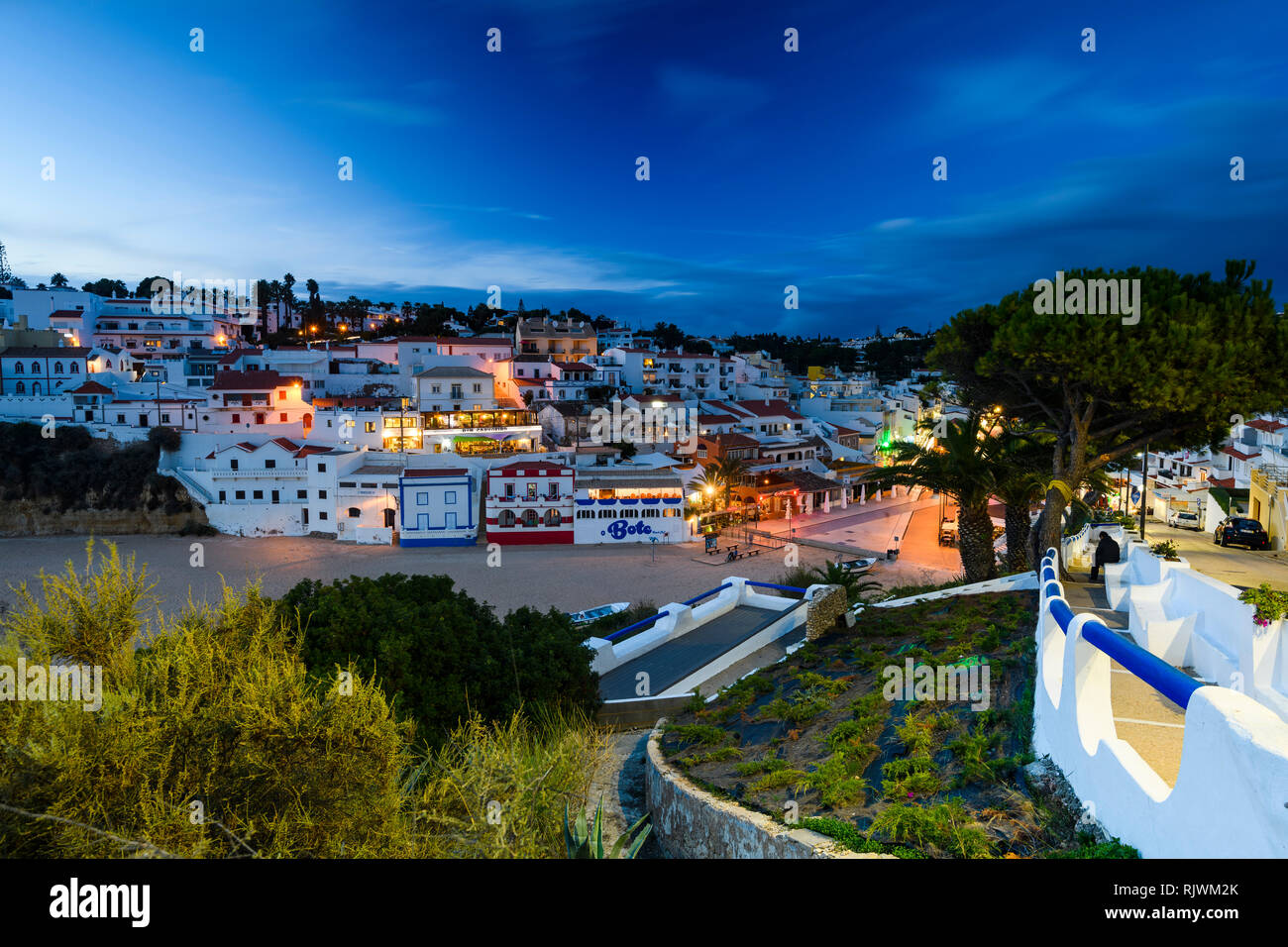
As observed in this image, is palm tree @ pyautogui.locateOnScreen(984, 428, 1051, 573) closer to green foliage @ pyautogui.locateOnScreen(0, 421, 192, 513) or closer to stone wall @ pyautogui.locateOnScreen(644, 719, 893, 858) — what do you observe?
stone wall @ pyautogui.locateOnScreen(644, 719, 893, 858)

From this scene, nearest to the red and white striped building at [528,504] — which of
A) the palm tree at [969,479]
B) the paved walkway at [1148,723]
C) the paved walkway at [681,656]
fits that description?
the paved walkway at [681,656]

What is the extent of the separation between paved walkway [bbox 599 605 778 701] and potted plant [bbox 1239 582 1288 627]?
29.0ft

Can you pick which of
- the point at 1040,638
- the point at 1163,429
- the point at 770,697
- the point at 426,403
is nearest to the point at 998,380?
the point at 1163,429

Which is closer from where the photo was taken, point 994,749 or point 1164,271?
point 994,749

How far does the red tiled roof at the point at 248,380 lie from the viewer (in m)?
45.4

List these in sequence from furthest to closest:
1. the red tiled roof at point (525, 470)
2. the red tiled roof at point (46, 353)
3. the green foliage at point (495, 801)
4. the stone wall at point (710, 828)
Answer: the red tiled roof at point (46, 353) → the red tiled roof at point (525, 470) → the green foliage at point (495, 801) → the stone wall at point (710, 828)

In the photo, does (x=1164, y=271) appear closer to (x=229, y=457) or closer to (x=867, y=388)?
(x=229, y=457)

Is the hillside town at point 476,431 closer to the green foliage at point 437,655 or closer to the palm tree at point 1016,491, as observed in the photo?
the palm tree at point 1016,491

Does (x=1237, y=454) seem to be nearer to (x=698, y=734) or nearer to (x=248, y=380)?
(x=698, y=734)

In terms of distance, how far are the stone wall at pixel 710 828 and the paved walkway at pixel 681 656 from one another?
481 cm

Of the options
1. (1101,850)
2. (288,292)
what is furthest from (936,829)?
(288,292)

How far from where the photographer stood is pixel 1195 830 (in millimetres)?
3137

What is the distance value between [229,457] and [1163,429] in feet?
135

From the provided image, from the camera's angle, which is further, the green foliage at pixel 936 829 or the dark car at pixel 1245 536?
the dark car at pixel 1245 536
